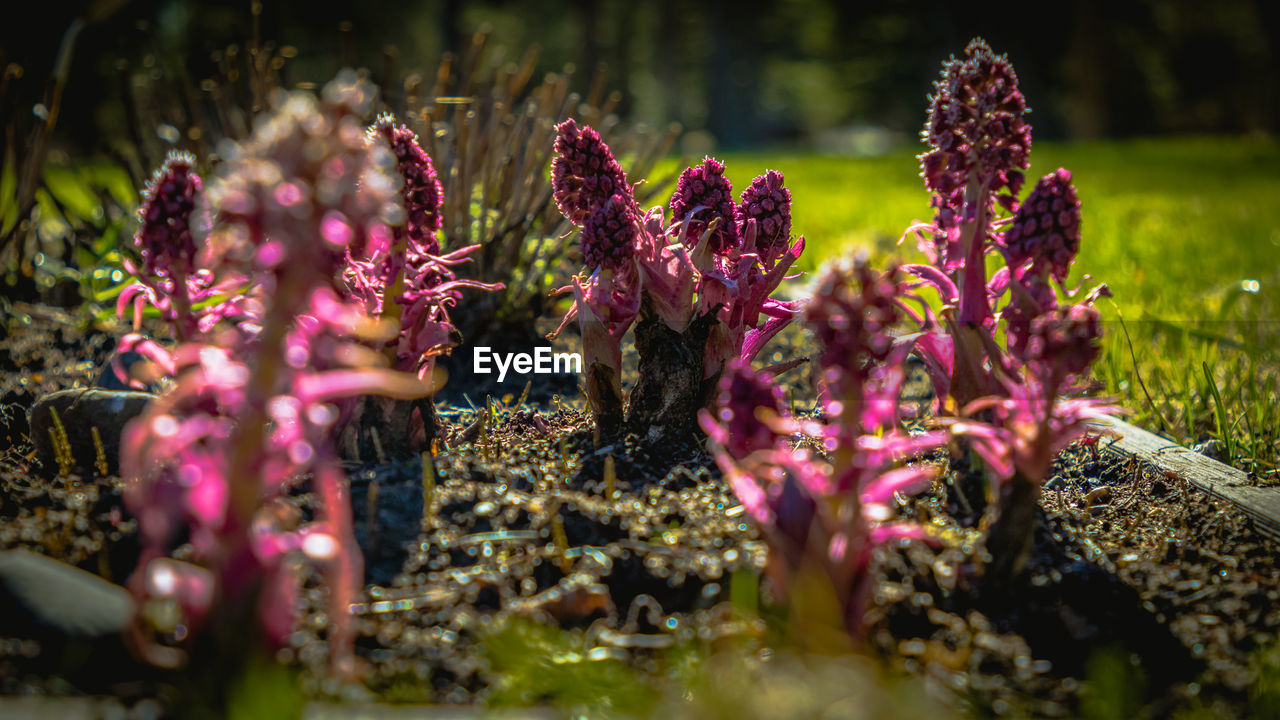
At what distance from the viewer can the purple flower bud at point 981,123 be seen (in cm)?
172

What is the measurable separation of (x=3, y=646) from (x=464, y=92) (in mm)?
2774

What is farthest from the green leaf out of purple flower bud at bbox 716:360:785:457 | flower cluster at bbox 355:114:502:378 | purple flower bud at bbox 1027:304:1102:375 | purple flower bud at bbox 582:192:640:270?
purple flower bud at bbox 1027:304:1102:375

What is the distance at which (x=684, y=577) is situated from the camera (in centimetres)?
145

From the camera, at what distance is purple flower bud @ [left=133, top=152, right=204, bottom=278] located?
147cm

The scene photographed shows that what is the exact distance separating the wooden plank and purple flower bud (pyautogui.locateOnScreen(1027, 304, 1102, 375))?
25.7 inches

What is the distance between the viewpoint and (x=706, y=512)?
1.66 m

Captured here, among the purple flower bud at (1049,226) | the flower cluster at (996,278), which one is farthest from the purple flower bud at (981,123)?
the purple flower bud at (1049,226)

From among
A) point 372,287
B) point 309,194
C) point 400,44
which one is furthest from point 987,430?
point 400,44

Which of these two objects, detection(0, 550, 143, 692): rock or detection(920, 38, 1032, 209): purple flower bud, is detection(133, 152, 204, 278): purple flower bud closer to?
detection(0, 550, 143, 692): rock

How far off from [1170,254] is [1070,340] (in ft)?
15.0

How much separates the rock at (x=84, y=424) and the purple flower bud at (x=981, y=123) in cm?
166

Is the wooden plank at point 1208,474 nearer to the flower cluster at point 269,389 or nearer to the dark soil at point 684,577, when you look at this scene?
the dark soil at point 684,577

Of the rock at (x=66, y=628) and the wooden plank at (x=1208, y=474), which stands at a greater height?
the wooden plank at (x=1208, y=474)

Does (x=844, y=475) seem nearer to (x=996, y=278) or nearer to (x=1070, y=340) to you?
(x=1070, y=340)
